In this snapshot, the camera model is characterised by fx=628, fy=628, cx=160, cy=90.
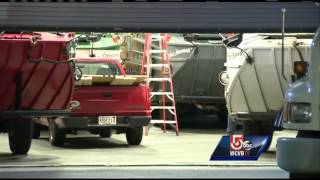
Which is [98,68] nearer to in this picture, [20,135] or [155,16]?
[20,135]

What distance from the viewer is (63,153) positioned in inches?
426

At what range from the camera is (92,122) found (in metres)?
11.5

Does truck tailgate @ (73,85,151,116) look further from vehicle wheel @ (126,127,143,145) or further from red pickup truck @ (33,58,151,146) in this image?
vehicle wheel @ (126,127,143,145)

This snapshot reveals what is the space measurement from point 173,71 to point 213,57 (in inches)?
42.1

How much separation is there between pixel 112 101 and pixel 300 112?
235 inches

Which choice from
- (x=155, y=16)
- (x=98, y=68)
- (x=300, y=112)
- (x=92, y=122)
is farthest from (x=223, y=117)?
(x=300, y=112)

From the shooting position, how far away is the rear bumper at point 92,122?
1138 centimetres

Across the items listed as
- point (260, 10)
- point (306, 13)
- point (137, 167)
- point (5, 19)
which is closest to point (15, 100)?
point (5, 19)

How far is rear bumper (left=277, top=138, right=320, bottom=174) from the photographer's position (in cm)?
589

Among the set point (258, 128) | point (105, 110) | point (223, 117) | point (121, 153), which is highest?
point (105, 110)

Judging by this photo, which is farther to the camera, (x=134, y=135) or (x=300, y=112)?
(x=134, y=135)

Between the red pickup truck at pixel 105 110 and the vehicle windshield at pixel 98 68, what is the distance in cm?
152

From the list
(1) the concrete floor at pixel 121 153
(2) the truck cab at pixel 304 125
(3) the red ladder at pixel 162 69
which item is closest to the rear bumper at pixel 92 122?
(1) the concrete floor at pixel 121 153

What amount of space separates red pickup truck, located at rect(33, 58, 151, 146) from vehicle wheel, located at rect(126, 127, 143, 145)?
259mm
